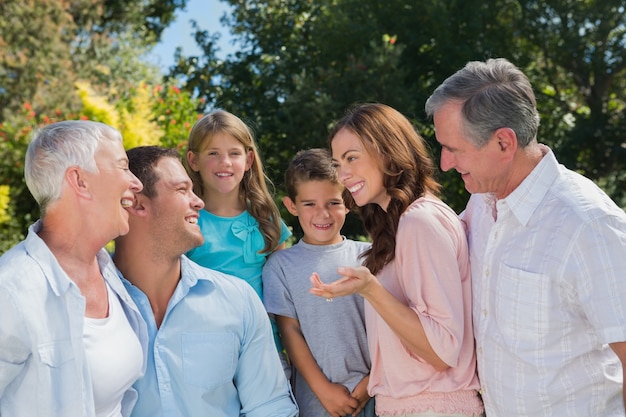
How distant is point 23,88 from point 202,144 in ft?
44.9

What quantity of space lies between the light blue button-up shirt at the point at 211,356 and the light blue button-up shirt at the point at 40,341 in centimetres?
45

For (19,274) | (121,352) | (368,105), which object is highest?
(368,105)

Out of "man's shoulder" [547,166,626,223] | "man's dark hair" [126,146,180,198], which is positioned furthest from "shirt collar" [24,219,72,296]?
"man's shoulder" [547,166,626,223]

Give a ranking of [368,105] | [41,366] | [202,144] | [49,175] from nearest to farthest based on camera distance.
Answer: [41,366] → [49,175] → [368,105] → [202,144]

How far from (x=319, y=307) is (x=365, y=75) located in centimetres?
716

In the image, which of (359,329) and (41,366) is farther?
(359,329)

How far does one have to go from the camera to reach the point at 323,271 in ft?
11.4

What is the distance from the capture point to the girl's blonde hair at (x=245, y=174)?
3.84m

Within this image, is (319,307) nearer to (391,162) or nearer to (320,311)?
(320,311)

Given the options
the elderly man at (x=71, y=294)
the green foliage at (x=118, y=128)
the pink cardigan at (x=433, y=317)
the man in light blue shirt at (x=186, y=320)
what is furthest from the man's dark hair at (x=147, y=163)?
the green foliage at (x=118, y=128)

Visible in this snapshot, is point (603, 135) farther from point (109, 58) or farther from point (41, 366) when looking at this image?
point (109, 58)

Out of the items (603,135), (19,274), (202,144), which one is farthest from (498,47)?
(19,274)

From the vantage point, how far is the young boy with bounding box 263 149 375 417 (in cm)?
325

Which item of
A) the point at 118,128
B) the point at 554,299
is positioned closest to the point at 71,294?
the point at 554,299
